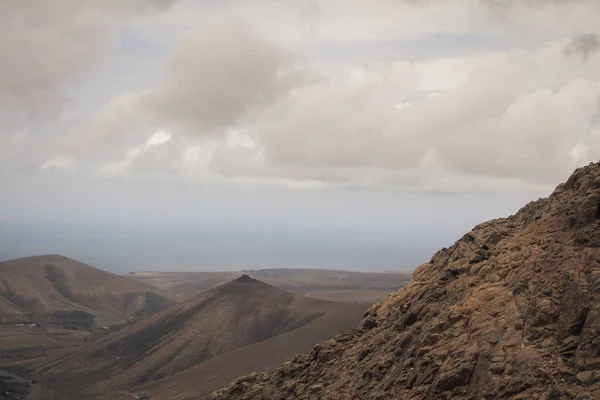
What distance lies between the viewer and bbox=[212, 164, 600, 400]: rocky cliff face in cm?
1761

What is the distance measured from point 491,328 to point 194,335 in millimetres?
106156

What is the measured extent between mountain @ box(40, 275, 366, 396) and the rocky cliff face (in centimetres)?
5903

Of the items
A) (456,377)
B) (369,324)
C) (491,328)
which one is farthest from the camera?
(369,324)

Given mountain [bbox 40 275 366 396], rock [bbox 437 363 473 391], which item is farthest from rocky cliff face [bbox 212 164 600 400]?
mountain [bbox 40 275 366 396]

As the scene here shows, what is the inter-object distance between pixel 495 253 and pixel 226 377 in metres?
64.4

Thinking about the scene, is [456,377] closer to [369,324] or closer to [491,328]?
Answer: [491,328]

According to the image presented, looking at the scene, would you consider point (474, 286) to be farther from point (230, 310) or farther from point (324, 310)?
point (230, 310)

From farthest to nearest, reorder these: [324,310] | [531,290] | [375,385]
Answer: [324,310] → [375,385] → [531,290]

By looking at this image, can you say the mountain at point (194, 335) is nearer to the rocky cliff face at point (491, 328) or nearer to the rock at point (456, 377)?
the rocky cliff face at point (491, 328)

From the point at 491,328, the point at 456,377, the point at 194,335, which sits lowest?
the point at 194,335

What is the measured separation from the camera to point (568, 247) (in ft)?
73.9

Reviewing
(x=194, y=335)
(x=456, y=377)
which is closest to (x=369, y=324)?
(x=456, y=377)

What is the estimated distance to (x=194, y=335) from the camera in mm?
119500

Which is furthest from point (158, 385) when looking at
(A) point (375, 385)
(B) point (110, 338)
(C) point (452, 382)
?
(C) point (452, 382)
